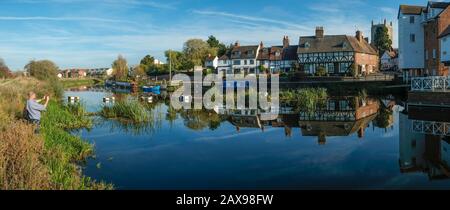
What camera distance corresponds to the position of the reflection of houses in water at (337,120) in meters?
22.4

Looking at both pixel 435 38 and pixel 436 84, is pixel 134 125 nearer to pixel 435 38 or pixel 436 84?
pixel 436 84

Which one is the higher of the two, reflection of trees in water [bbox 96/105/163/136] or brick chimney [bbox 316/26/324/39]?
brick chimney [bbox 316/26/324/39]

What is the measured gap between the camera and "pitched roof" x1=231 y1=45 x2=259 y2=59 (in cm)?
8500

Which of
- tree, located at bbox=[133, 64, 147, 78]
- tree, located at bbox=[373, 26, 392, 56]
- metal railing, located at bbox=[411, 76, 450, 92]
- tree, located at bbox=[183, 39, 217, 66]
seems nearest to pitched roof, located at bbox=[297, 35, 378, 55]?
tree, located at bbox=[183, 39, 217, 66]

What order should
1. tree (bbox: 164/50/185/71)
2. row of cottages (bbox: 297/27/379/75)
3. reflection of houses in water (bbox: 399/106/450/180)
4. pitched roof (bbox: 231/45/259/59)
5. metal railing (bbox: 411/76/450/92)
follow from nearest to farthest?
1. reflection of houses in water (bbox: 399/106/450/180)
2. metal railing (bbox: 411/76/450/92)
3. row of cottages (bbox: 297/27/379/75)
4. pitched roof (bbox: 231/45/259/59)
5. tree (bbox: 164/50/185/71)

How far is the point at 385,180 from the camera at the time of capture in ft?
41.0

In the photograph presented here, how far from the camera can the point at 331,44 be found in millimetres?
68250

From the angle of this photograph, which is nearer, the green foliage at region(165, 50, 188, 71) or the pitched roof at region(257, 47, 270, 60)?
the pitched roof at region(257, 47, 270, 60)

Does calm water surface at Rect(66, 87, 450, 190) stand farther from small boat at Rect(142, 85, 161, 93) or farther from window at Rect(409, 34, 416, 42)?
small boat at Rect(142, 85, 161, 93)

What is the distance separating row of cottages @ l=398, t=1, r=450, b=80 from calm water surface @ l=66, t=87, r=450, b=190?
20574 millimetres

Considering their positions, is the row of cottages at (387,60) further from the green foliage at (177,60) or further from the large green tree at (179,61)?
the green foliage at (177,60)

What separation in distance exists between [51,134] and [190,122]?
11.8 m

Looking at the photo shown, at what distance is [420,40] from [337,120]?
82.1 feet

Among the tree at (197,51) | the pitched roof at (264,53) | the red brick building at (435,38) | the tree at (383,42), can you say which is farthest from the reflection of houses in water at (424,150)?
the tree at (383,42)
